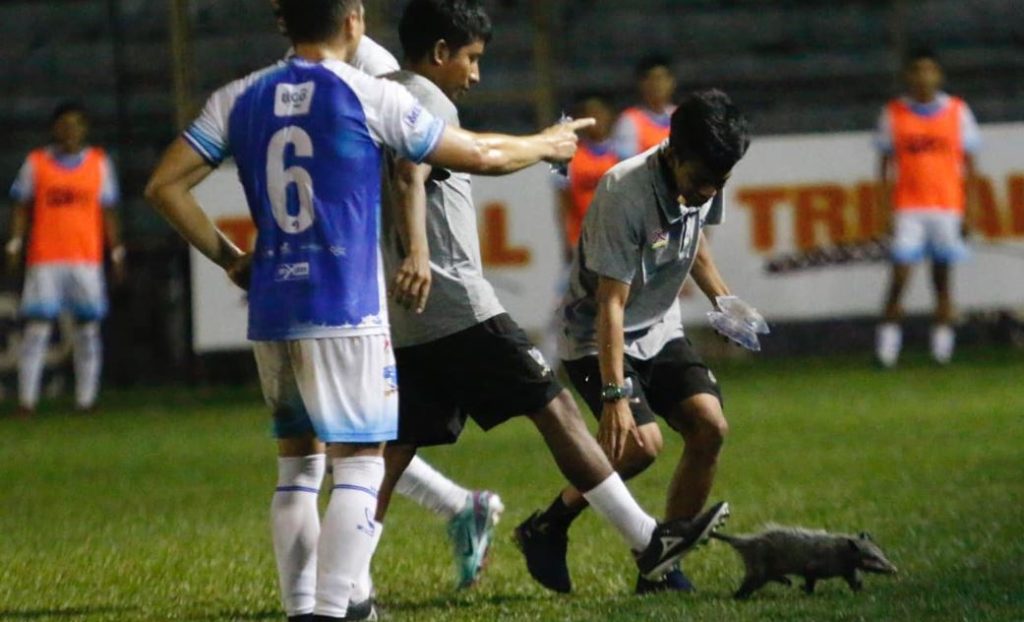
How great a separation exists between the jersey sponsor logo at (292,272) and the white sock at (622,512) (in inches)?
58.5

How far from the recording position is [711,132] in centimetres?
629

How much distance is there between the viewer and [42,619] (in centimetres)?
663

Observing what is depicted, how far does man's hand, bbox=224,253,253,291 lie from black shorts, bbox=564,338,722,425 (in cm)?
157

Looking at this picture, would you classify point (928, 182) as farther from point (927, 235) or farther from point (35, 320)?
point (35, 320)

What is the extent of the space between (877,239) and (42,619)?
37.0ft

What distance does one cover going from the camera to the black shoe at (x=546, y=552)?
6863 millimetres

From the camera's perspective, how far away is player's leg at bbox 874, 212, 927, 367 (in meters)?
16.3

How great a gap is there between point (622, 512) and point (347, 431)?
133 centimetres

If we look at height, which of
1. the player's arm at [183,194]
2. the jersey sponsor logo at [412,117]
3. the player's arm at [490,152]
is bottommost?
the player's arm at [183,194]

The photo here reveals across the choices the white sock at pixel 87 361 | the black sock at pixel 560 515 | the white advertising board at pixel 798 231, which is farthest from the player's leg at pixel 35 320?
the black sock at pixel 560 515

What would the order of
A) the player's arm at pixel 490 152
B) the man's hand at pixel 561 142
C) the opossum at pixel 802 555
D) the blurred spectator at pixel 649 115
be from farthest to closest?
the blurred spectator at pixel 649 115
the opossum at pixel 802 555
the man's hand at pixel 561 142
the player's arm at pixel 490 152

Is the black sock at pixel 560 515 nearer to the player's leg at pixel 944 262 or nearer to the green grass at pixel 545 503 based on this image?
the green grass at pixel 545 503

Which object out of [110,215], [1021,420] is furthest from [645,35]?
[1021,420]

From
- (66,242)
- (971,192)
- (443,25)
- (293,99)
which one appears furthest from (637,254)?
(971,192)
